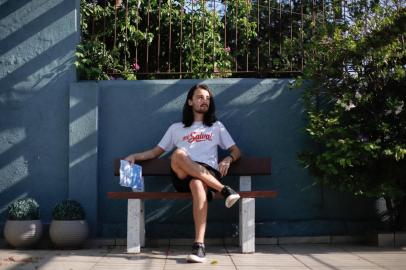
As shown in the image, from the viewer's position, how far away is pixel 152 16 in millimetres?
6176

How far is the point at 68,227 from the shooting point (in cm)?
464

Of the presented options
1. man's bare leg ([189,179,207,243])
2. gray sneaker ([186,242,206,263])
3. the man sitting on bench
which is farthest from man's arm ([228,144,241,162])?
gray sneaker ([186,242,206,263])

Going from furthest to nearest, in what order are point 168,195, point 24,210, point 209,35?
point 209,35
point 24,210
point 168,195

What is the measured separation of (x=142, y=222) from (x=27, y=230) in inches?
40.5

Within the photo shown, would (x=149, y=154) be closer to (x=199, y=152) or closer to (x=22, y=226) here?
(x=199, y=152)

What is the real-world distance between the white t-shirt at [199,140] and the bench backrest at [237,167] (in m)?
0.18

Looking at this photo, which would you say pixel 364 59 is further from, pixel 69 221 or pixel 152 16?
pixel 69 221

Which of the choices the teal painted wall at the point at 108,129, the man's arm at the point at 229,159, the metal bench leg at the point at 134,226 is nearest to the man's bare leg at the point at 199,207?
the man's arm at the point at 229,159

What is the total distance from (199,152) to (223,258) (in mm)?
952

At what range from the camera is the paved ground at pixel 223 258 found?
152 inches

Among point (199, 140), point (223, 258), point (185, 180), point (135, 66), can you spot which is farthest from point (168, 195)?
point (135, 66)

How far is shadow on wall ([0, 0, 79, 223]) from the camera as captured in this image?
5230 millimetres

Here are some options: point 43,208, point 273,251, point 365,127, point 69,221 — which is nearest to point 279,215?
point 273,251

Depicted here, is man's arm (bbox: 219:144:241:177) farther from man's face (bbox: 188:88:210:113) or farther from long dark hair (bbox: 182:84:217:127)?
man's face (bbox: 188:88:210:113)
